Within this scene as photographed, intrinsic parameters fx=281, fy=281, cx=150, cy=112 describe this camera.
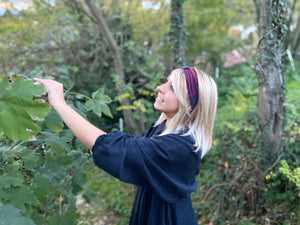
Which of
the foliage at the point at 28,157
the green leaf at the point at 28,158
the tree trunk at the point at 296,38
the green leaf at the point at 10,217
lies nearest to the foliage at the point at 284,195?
the foliage at the point at 28,157

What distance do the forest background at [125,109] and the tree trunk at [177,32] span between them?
0.05ft

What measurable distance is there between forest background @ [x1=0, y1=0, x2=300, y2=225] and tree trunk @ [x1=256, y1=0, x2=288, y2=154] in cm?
1

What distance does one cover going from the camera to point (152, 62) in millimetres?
6711

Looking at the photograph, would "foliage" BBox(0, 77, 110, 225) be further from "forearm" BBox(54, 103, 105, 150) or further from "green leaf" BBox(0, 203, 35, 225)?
"forearm" BBox(54, 103, 105, 150)

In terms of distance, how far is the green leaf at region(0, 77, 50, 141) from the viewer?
1.11 metres

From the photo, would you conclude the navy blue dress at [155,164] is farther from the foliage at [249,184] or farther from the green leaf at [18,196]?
the foliage at [249,184]

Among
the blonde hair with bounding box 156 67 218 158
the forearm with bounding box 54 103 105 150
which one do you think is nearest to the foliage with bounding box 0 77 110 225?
the forearm with bounding box 54 103 105 150

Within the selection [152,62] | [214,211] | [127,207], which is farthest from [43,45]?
[214,211]

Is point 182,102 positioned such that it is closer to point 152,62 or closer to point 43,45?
point 152,62

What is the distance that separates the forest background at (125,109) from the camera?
4.79 feet

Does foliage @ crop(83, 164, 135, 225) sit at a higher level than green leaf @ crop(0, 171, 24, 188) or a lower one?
lower

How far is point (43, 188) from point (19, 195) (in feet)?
0.72

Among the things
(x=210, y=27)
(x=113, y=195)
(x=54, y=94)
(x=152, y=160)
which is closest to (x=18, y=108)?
(x=54, y=94)

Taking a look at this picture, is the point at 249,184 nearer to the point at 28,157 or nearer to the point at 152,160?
the point at 152,160
